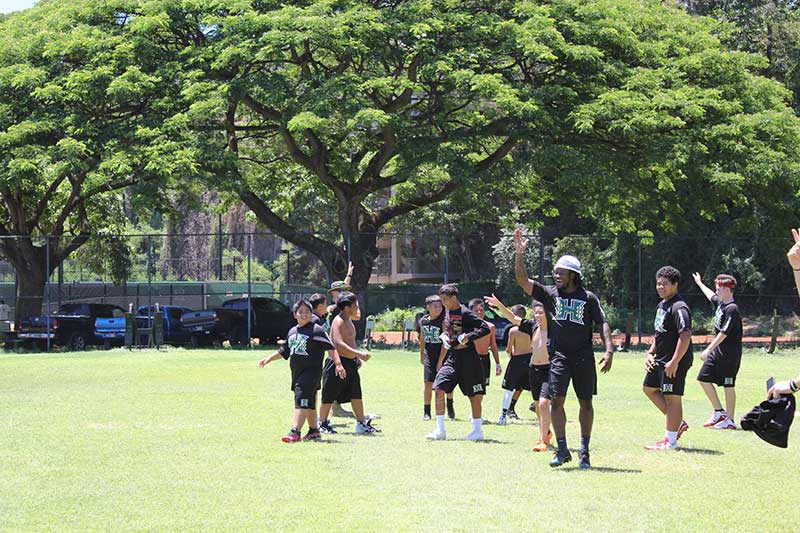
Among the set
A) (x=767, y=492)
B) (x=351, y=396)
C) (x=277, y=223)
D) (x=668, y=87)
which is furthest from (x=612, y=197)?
(x=767, y=492)

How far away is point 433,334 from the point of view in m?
13.3

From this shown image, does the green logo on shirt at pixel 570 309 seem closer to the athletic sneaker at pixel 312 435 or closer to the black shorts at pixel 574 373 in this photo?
the black shorts at pixel 574 373

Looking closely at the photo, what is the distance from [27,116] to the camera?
3095 centimetres

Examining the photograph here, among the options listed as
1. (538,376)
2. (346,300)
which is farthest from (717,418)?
(346,300)

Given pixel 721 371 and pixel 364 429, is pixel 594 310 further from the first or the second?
pixel 721 371

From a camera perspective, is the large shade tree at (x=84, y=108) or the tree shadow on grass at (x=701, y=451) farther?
the large shade tree at (x=84, y=108)

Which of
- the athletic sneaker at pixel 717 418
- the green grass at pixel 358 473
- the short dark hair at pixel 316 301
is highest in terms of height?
the short dark hair at pixel 316 301

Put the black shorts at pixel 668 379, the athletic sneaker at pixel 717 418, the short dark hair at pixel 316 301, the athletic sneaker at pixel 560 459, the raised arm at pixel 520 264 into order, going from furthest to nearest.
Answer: the athletic sneaker at pixel 717 418, the short dark hair at pixel 316 301, the black shorts at pixel 668 379, the athletic sneaker at pixel 560 459, the raised arm at pixel 520 264

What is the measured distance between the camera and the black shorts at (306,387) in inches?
458

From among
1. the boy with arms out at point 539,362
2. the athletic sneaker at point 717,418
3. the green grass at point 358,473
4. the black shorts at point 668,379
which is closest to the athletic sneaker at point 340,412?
the green grass at point 358,473

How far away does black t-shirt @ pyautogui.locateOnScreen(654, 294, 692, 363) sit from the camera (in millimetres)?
11203

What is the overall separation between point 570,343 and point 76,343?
24409 millimetres

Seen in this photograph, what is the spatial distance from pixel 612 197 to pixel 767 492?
889 inches

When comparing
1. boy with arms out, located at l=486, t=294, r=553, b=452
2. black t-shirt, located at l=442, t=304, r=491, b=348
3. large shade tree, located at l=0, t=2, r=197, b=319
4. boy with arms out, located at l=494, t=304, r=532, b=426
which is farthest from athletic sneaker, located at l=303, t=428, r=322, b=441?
large shade tree, located at l=0, t=2, r=197, b=319
